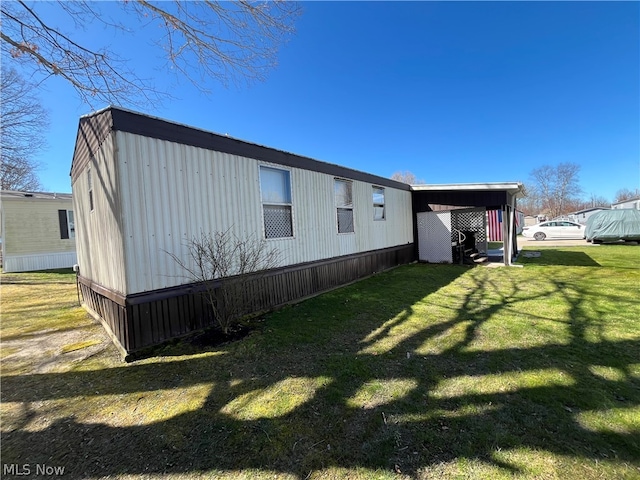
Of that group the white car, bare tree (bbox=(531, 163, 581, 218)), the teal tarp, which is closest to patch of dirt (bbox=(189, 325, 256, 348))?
the teal tarp

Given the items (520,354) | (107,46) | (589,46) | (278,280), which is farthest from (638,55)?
(107,46)

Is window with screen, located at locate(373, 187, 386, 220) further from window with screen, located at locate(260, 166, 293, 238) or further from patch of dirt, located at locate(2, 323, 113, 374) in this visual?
patch of dirt, located at locate(2, 323, 113, 374)

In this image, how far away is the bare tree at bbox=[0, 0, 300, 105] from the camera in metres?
4.62

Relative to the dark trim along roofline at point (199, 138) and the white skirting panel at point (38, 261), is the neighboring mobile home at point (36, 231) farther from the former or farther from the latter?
the dark trim along roofline at point (199, 138)

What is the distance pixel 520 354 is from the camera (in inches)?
119

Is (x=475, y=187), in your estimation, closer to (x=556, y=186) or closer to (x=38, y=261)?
(x=38, y=261)

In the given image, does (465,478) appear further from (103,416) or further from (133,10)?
(133,10)

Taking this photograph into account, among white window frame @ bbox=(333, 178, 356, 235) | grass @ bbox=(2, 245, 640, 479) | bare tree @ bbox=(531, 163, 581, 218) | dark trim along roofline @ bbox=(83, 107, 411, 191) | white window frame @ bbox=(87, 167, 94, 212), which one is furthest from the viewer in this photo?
bare tree @ bbox=(531, 163, 581, 218)

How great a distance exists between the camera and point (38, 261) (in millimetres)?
12469

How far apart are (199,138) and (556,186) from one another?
59369 mm

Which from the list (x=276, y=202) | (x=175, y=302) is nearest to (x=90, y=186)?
(x=175, y=302)

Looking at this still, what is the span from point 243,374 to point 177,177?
2772 mm

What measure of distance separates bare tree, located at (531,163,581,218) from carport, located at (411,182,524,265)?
47246 millimetres

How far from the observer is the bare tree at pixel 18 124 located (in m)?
10.8
